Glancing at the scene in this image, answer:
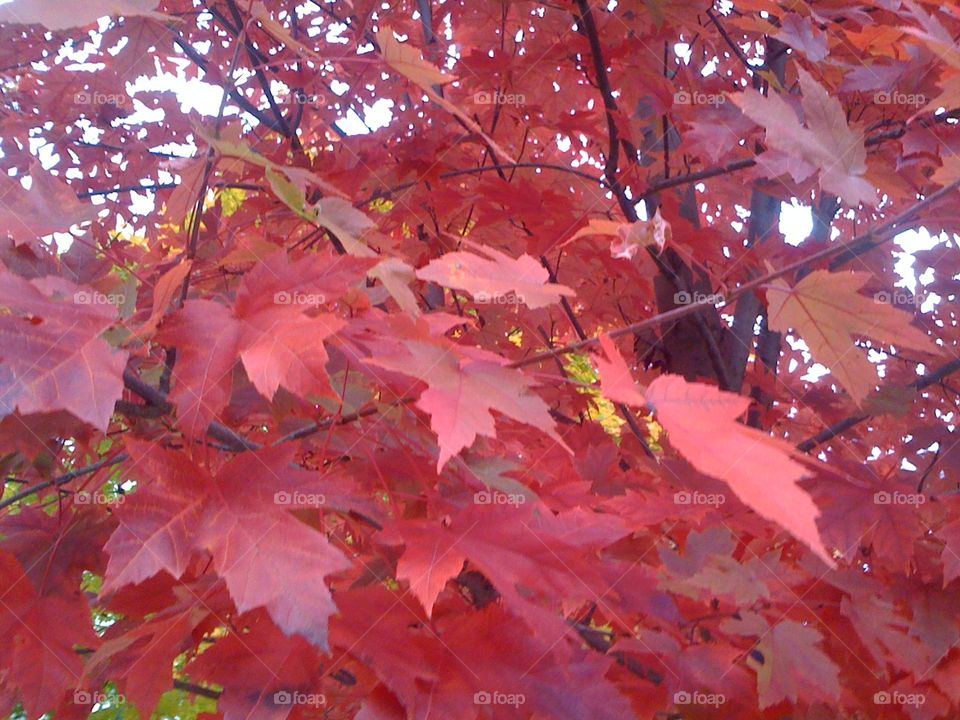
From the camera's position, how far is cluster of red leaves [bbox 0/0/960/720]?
0.75m

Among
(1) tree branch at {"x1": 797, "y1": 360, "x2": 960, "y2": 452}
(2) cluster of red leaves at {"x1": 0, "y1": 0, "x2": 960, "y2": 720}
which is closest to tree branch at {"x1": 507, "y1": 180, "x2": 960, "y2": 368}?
(2) cluster of red leaves at {"x1": 0, "y1": 0, "x2": 960, "y2": 720}

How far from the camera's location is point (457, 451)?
2.23 feet

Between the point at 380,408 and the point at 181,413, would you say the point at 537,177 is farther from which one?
the point at 181,413

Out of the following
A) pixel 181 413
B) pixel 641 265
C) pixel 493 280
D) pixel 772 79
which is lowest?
pixel 181 413

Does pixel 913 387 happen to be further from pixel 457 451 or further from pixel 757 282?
pixel 457 451

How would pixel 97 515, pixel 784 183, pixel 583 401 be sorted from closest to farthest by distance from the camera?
pixel 97 515
pixel 784 183
pixel 583 401

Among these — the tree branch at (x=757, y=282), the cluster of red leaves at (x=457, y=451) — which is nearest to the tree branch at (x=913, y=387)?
the cluster of red leaves at (x=457, y=451)

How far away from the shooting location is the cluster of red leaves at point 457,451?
75 centimetres

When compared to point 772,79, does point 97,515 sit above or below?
below

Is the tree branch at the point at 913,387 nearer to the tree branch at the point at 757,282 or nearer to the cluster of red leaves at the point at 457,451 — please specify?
the cluster of red leaves at the point at 457,451

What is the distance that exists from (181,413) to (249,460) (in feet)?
0.29

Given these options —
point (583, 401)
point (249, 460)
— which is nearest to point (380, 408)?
point (249, 460)

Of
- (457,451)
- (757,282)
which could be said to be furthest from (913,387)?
(457,451)

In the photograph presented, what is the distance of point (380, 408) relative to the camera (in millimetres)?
980
